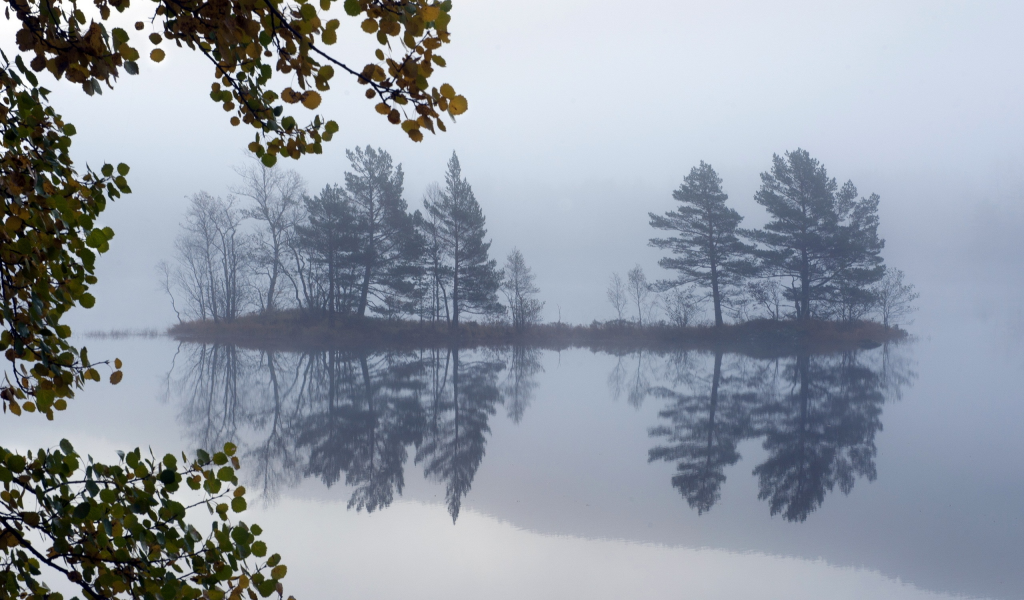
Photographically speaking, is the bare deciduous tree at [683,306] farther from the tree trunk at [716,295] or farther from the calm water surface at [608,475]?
the calm water surface at [608,475]

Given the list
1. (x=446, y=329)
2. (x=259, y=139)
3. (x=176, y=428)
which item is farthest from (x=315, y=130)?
(x=446, y=329)

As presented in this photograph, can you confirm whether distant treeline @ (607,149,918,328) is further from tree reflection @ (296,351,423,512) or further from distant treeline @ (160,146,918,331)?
tree reflection @ (296,351,423,512)

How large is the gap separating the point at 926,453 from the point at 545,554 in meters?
6.13

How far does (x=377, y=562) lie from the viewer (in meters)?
5.12

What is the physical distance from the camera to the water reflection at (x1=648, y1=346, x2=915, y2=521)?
7.21m

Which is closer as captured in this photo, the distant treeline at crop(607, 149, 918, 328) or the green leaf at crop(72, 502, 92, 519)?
the green leaf at crop(72, 502, 92, 519)

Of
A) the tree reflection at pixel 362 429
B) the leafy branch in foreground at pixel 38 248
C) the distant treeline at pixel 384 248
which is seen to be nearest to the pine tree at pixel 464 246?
the distant treeline at pixel 384 248

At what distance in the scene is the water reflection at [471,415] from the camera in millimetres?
7379

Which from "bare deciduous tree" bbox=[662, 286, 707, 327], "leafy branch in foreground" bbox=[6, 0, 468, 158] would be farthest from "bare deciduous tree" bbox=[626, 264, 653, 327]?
"leafy branch in foreground" bbox=[6, 0, 468, 158]

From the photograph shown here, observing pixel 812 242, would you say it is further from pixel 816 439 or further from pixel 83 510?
pixel 83 510

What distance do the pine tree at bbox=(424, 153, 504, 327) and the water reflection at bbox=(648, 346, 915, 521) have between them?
35.2ft

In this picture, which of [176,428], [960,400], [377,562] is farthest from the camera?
[960,400]

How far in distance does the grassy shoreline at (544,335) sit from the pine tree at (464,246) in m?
1.02

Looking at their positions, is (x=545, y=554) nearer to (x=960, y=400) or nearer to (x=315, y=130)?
(x=315, y=130)
